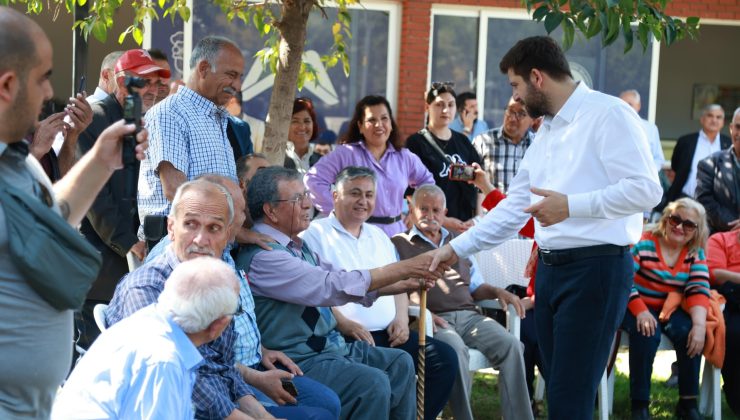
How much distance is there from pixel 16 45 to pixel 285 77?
3982 mm

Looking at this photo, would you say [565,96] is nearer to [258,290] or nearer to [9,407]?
[258,290]

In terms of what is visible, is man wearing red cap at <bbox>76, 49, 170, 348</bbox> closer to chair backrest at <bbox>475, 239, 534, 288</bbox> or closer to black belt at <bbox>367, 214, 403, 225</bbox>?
black belt at <bbox>367, 214, 403, 225</bbox>

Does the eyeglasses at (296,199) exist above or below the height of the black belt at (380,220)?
above

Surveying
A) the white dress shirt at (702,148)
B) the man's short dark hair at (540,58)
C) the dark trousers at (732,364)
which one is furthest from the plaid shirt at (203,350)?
the white dress shirt at (702,148)

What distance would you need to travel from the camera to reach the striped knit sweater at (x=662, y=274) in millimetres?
6895

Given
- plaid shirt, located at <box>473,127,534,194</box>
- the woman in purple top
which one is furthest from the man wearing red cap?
plaid shirt, located at <box>473,127,534,194</box>

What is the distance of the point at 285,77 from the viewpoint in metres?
6.37

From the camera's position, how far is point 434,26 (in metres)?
11.8

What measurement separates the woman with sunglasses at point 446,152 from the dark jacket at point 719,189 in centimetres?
197

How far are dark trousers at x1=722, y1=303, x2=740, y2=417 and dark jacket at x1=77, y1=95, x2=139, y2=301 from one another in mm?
4056

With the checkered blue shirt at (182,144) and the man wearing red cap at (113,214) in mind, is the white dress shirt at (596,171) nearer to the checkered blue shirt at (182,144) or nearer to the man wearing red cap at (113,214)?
the checkered blue shirt at (182,144)

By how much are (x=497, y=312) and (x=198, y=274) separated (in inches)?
162

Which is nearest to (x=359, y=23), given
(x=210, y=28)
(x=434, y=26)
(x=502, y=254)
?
(x=434, y=26)

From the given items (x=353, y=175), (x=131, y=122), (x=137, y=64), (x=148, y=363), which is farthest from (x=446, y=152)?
(x=131, y=122)
